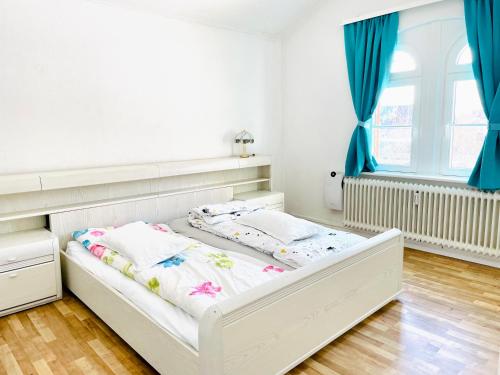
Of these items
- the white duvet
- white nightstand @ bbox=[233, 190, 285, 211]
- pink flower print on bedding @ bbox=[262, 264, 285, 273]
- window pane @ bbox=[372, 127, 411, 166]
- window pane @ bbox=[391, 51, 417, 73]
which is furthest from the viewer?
white nightstand @ bbox=[233, 190, 285, 211]

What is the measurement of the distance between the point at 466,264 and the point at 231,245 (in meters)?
2.15

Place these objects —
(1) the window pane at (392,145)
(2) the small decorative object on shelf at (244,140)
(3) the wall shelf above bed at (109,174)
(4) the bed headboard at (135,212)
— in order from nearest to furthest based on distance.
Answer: (3) the wall shelf above bed at (109,174) < (4) the bed headboard at (135,212) < (1) the window pane at (392,145) < (2) the small decorative object on shelf at (244,140)

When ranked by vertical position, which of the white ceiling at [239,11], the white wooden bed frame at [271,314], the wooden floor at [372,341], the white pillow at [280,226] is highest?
the white ceiling at [239,11]

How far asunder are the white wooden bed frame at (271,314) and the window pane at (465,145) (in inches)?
53.1

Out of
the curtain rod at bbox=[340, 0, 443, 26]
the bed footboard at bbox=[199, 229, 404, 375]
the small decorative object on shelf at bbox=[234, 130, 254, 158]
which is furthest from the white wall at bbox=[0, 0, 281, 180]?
the bed footboard at bbox=[199, 229, 404, 375]

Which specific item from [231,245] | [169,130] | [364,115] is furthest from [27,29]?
[364,115]

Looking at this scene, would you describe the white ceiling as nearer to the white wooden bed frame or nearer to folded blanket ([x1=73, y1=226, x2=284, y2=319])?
the white wooden bed frame

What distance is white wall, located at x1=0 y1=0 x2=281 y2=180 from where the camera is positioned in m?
3.02

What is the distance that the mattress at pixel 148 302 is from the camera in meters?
1.84

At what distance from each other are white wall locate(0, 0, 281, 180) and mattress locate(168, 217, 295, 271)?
30.8 inches

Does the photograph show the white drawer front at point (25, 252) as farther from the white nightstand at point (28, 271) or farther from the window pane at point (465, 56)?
the window pane at point (465, 56)

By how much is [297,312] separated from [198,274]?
0.60m

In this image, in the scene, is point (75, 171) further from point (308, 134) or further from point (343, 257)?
point (308, 134)

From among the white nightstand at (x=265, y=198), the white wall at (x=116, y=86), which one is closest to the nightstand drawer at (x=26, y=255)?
the white wall at (x=116, y=86)
